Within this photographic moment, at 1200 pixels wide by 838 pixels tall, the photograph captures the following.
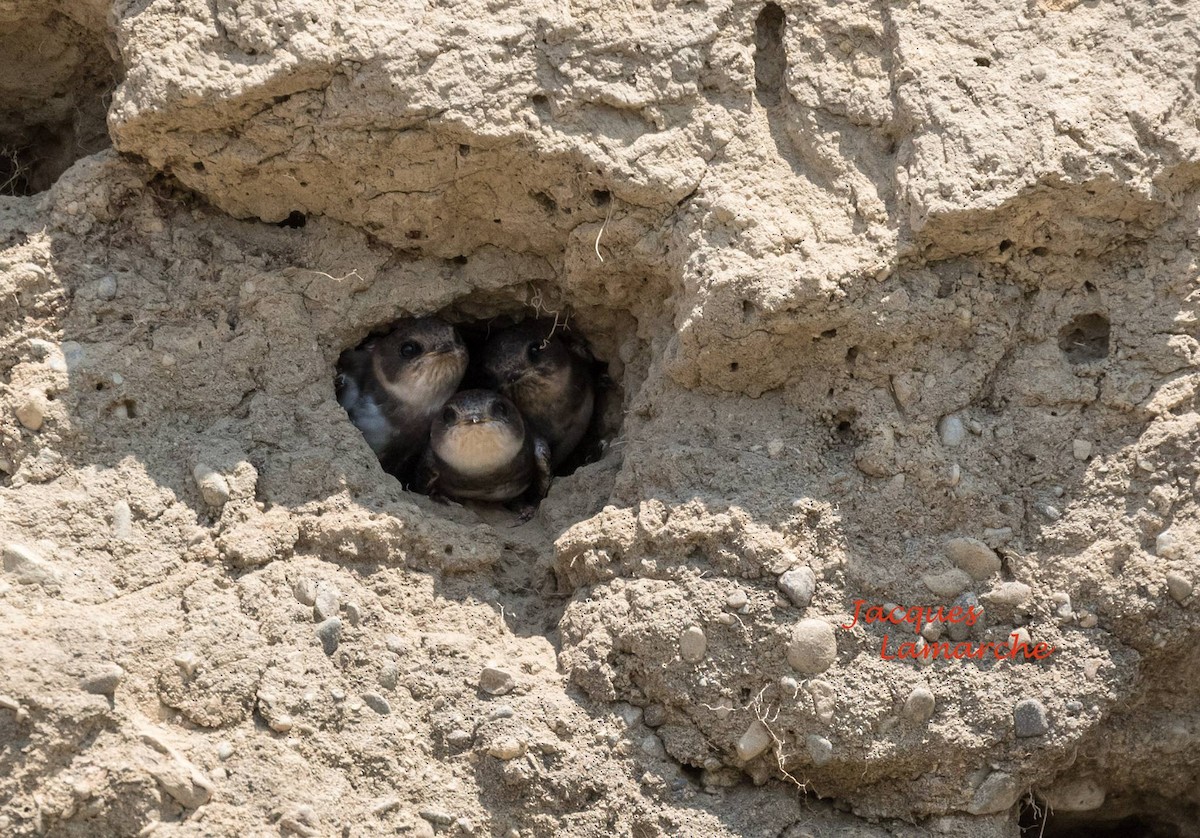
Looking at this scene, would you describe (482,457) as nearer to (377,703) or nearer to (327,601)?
(327,601)

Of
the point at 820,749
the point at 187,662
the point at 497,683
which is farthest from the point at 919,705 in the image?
the point at 187,662

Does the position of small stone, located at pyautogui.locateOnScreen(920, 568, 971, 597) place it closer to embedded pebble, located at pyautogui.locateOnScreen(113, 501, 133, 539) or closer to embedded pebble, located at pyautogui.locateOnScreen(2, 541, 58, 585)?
embedded pebble, located at pyautogui.locateOnScreen(113, 501, 133, 539)

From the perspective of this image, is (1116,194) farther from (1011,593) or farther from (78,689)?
(78,689)

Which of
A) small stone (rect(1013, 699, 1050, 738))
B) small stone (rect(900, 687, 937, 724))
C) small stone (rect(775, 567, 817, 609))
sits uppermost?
small stone (rect(1013, 699, 1050, 738))

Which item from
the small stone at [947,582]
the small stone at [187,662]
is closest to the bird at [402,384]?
the small stone at [187,662]

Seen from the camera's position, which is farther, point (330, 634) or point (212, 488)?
point (212, 488)

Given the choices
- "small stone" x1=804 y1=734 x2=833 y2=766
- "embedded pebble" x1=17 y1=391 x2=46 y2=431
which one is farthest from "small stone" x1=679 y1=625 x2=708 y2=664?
"embedded pebble" x1=17 y1=391 x2=46 y2=431
